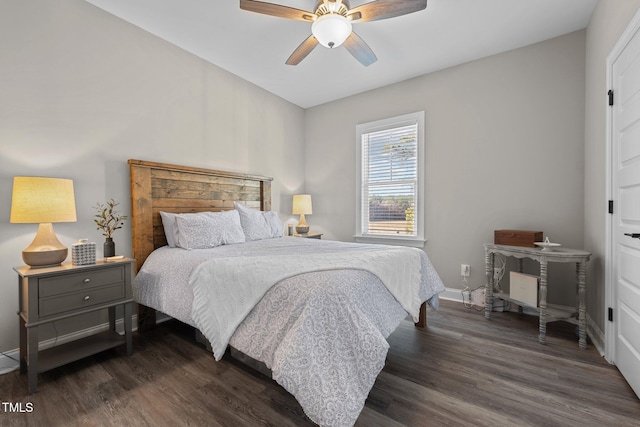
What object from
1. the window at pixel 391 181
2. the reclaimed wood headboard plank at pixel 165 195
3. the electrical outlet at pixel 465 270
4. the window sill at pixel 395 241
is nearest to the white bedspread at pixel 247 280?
the reclaimed wood headboard plank at pixel 165 195

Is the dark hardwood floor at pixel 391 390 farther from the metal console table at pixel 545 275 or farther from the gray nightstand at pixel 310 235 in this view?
the gray nightstand at pixel 310 235

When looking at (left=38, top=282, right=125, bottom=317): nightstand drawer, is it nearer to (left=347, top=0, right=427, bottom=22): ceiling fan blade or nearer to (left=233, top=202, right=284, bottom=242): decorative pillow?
(left=233, top=202, right=284, bottom=242): decorative pillow

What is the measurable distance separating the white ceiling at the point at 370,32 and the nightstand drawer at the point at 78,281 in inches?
86.3

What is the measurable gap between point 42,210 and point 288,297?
66.3 inches

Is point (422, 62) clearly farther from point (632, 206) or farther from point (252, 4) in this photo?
point (632, 206)

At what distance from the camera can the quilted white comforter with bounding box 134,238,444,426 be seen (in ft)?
3.89

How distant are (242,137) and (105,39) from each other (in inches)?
62.4

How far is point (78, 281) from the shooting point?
6.03ft

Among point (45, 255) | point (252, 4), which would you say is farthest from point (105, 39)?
point (45, 255)

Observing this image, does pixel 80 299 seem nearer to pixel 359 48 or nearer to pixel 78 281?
pixel 78 281

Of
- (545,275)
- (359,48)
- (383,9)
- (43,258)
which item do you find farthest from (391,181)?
(43,258)

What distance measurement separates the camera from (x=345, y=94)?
404 cm

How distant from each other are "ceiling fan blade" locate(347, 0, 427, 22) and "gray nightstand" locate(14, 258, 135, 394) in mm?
2511

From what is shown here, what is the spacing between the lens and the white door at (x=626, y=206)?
62.1 inches
